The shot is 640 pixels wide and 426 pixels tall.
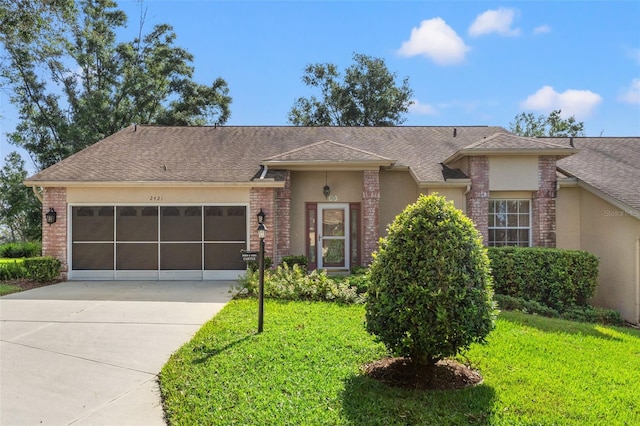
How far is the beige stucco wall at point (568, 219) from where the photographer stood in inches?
469

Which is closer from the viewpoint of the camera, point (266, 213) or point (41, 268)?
point (41, 268)

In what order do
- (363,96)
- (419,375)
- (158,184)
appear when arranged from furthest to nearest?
(363,96) < (158,184) < (419,375)

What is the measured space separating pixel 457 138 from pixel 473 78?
4227 millimetres

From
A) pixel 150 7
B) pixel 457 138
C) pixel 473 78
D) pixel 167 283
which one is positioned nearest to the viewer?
pixel 167 283

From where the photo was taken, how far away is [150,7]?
95.8 feet

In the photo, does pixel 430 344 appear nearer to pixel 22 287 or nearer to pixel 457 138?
pixel 22 287

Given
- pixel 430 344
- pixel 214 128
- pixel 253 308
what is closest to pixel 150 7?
pixel 214 128

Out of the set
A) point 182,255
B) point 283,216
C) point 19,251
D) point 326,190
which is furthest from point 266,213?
point 19,251

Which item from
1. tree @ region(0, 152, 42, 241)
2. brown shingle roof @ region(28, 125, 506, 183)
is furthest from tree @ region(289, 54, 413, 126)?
tree @ region(0, 152, 42, 241)

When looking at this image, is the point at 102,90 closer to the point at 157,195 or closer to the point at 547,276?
the point at 157,195

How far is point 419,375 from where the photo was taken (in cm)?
486

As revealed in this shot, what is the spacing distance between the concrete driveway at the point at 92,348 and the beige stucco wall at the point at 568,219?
958 centimetres

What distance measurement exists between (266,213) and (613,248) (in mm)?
9348

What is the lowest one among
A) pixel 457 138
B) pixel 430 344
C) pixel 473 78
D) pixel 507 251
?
pixel 430 344
